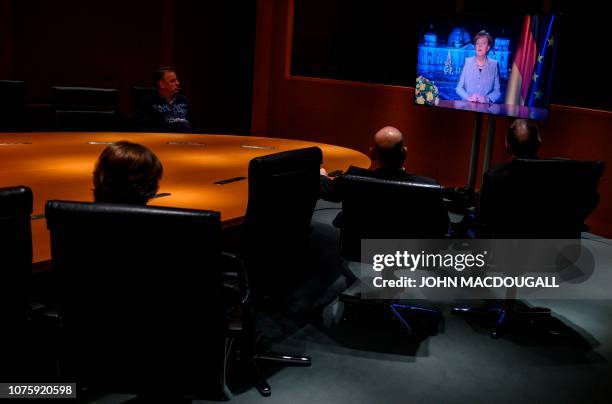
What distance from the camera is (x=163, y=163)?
3562mm

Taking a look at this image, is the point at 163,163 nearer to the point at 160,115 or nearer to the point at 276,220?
the point at 276,220

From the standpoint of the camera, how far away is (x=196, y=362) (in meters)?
1.77

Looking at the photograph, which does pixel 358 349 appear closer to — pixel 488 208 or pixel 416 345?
pixel 416 345

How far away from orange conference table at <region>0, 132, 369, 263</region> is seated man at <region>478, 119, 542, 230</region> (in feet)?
3.37

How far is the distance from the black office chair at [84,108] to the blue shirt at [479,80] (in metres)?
2.84

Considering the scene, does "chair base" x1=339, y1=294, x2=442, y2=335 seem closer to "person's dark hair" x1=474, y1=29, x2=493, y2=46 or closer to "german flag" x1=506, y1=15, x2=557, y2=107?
"german flag" x1=506, y1=15, x2=557, y2=107

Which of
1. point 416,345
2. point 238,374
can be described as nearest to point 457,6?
point 416,345

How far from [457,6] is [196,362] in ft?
17.0

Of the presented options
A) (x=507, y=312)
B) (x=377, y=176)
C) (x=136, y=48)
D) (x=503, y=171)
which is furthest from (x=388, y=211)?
(x=136, y=48)

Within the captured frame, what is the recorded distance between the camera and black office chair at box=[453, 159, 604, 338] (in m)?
2.89

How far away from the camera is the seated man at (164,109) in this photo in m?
4.82

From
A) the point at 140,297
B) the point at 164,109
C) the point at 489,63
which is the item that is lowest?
the point at 140,297

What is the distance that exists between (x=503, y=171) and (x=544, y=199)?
0.91 ft

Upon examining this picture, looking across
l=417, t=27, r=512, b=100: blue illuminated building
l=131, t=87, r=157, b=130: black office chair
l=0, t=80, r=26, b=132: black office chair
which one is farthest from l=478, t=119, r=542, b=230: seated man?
l=0, t=80, r=26, b=132: black office chair
